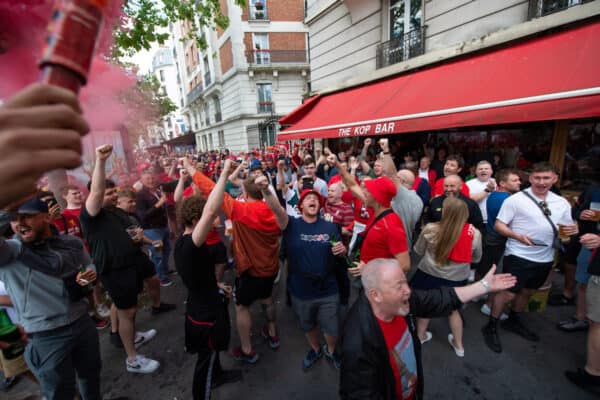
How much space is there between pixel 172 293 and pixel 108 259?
216cm

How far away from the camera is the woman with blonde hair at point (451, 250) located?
8.90 feet

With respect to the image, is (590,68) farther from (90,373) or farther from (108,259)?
(90,373)

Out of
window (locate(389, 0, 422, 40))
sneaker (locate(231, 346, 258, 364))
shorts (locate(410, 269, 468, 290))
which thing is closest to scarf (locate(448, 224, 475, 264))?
shorts (locate(410, 269, 468, 290))

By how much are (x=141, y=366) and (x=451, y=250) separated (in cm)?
364

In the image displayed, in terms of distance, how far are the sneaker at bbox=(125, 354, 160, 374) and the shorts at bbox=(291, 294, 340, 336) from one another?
1812mm

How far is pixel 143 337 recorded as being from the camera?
350 centimetres

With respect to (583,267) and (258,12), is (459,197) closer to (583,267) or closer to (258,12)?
(583,267)

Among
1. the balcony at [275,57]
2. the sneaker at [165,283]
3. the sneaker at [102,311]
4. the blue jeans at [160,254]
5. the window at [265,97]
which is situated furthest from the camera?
the window at [265,97]

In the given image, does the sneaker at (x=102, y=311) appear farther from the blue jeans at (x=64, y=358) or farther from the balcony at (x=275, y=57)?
the balcony at (x=275, y=57)

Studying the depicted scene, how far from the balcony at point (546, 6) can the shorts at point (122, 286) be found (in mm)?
7356

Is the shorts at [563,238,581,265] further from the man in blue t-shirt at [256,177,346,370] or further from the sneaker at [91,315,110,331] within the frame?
the sneaker at [91,315,110,331]

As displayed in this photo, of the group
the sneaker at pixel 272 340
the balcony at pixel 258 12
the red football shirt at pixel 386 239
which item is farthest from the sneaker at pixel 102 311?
the balcony at pixel 258 12

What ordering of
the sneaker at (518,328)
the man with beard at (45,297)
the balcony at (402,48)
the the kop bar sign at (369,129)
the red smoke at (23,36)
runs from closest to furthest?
the red smoke at (23,36), the man with beard at (45,297), the sneaker at (518,328), the the kop bar sign at (369,129), the balcony at (402,48)

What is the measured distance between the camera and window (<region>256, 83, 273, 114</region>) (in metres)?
20.8
